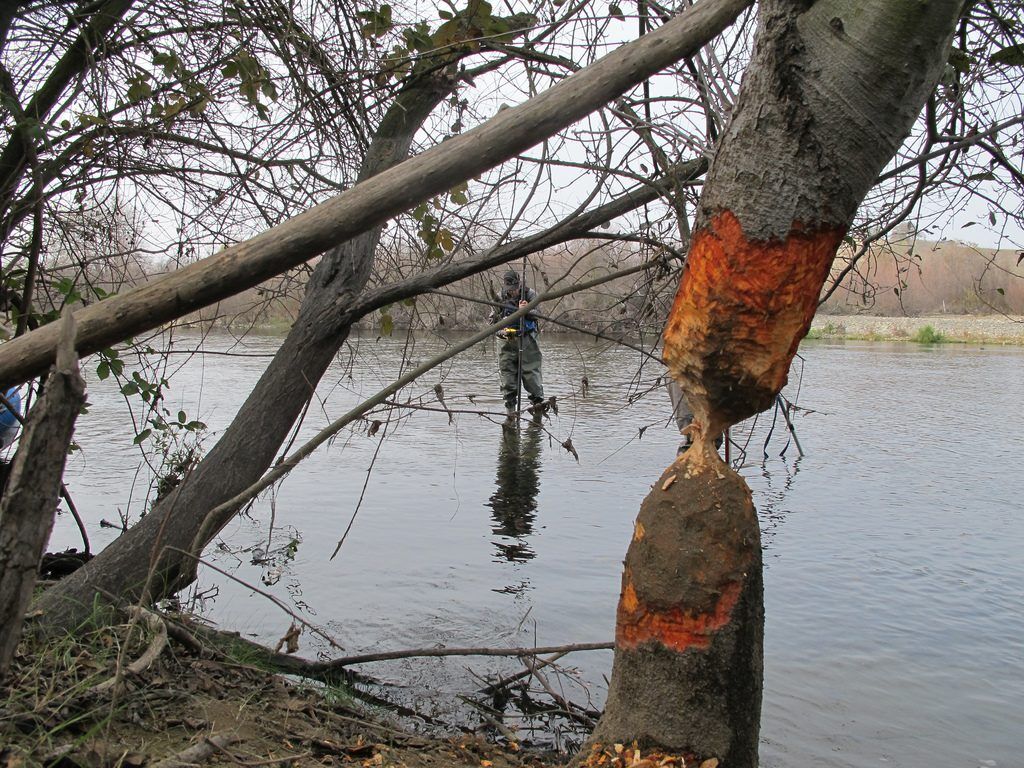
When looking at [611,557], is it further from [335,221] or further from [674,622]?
[335,221]

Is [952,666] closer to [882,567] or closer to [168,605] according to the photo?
[882,567]

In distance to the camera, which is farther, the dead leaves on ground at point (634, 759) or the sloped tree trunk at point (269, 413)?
the sloped tree trunk at point (269, 413)

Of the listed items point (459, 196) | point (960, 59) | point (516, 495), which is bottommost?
point (516, 495)

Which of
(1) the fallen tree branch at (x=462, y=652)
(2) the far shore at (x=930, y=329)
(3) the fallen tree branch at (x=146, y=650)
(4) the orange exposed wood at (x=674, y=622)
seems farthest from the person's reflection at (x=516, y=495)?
(2) the far shore at (x=930, y=329)

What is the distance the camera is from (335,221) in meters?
2.08

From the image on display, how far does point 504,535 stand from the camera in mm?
7934

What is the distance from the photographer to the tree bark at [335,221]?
204 cm

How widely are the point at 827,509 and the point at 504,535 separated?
3537mm

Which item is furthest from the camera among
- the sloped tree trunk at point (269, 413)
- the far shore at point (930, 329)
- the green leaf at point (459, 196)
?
the far shore at point (930, 329)

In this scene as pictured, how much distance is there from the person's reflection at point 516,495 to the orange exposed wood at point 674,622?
123 inches

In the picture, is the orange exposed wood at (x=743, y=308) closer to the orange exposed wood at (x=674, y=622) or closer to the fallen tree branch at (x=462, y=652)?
the orange exposed wood at (x=674, y=622)

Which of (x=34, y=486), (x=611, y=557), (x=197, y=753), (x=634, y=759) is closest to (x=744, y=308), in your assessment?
(x=634, y=759)

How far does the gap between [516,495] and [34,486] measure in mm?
7523

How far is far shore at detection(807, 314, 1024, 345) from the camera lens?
1421 inches
